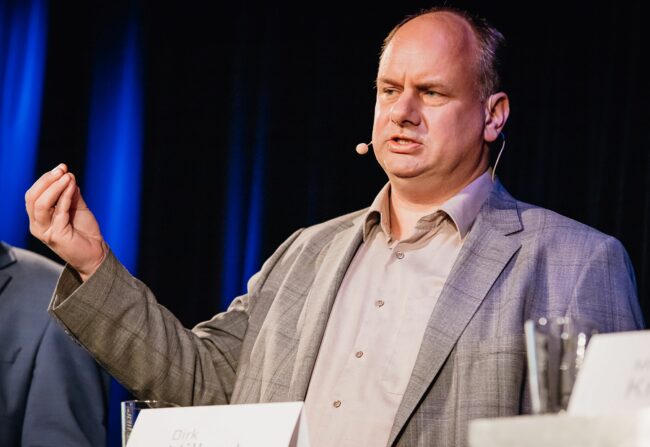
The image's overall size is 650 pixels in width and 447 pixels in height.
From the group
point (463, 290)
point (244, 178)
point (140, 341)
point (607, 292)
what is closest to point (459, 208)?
point (463, 290)

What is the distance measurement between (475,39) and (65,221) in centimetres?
100

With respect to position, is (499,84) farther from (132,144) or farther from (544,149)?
(132,144)

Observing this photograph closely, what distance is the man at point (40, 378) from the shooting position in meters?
2.39

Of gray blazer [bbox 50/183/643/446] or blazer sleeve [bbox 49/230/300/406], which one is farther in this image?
blazer sleeve [bbox 49/230/300/406]

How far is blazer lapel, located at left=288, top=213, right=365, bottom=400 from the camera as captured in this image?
1876 mm

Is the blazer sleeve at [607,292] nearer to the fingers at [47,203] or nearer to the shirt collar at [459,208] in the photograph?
the shirt collar at [459,208]

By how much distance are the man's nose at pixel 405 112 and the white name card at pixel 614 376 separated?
1.16 metres

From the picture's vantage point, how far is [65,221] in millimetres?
1725

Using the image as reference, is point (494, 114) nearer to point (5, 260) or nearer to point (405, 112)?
point (405, 112)

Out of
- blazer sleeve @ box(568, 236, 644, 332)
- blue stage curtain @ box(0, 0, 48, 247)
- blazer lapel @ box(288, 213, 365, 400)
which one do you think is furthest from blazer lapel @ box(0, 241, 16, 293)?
blazer sleeve @ box(568, 236, 644, 332)

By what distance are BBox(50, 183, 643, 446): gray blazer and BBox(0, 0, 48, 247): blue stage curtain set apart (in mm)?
1484

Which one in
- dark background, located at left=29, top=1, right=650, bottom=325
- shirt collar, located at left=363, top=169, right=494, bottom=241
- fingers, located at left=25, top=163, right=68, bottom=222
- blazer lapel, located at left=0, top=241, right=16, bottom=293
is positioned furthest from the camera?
dark background, located at left=29, top=1, right=650, bottom=325

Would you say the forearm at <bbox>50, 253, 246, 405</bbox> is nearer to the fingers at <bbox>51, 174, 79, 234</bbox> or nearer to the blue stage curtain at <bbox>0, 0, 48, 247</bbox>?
the fingers at <bbox>51, 174, 79, 234</bbox>

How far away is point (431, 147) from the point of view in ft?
6.69
